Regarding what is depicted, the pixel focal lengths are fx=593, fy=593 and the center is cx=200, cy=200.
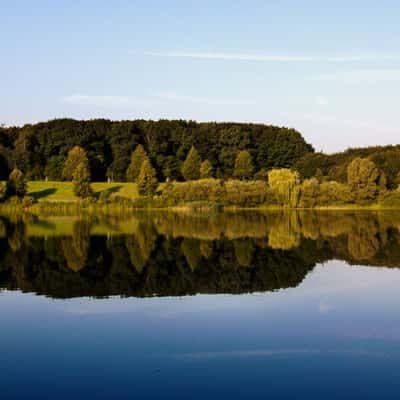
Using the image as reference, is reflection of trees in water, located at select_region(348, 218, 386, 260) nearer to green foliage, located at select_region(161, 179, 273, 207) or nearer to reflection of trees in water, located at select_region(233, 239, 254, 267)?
reflection of trees in water, located at select_region(233, 239, 254, 267)

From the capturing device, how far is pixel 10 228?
35.5 m

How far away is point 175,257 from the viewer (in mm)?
20859

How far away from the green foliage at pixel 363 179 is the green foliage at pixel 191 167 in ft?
56.1

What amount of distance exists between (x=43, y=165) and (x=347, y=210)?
36947 millimetres

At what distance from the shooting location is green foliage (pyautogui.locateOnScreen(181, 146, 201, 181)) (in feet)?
222

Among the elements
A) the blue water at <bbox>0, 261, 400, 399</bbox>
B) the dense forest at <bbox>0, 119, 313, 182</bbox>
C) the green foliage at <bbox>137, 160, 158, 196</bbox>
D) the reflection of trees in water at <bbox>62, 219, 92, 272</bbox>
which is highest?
→ the dense forest at <bbox>0, 119, 313, 182</bbox>

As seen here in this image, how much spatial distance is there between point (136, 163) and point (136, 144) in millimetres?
6505

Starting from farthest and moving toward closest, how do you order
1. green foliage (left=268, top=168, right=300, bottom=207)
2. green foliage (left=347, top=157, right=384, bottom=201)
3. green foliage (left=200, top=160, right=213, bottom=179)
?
1. green foliage (left=200, top=160, right=213, bottom=179)
2. green foliage (left=347, top=157, right=384, bottom=201)
3. green foliage (left=268, top=168, right=300, bottom=207)

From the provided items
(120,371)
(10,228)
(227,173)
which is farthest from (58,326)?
(227,173)

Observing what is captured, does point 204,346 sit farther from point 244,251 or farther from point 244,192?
point 244,192

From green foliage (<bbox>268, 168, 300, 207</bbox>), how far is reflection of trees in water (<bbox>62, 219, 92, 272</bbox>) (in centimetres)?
2800

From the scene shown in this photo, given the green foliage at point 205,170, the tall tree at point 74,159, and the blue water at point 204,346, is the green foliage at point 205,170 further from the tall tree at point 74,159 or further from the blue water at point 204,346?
the blue water at point 204,346

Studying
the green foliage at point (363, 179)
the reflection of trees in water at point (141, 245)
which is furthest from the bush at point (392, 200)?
the reflection of trees in water at point (141, 245)

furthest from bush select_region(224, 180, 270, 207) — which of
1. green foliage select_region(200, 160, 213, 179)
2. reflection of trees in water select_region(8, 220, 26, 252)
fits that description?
reflection of trees in water select_region(8, 220, 26, 252)
